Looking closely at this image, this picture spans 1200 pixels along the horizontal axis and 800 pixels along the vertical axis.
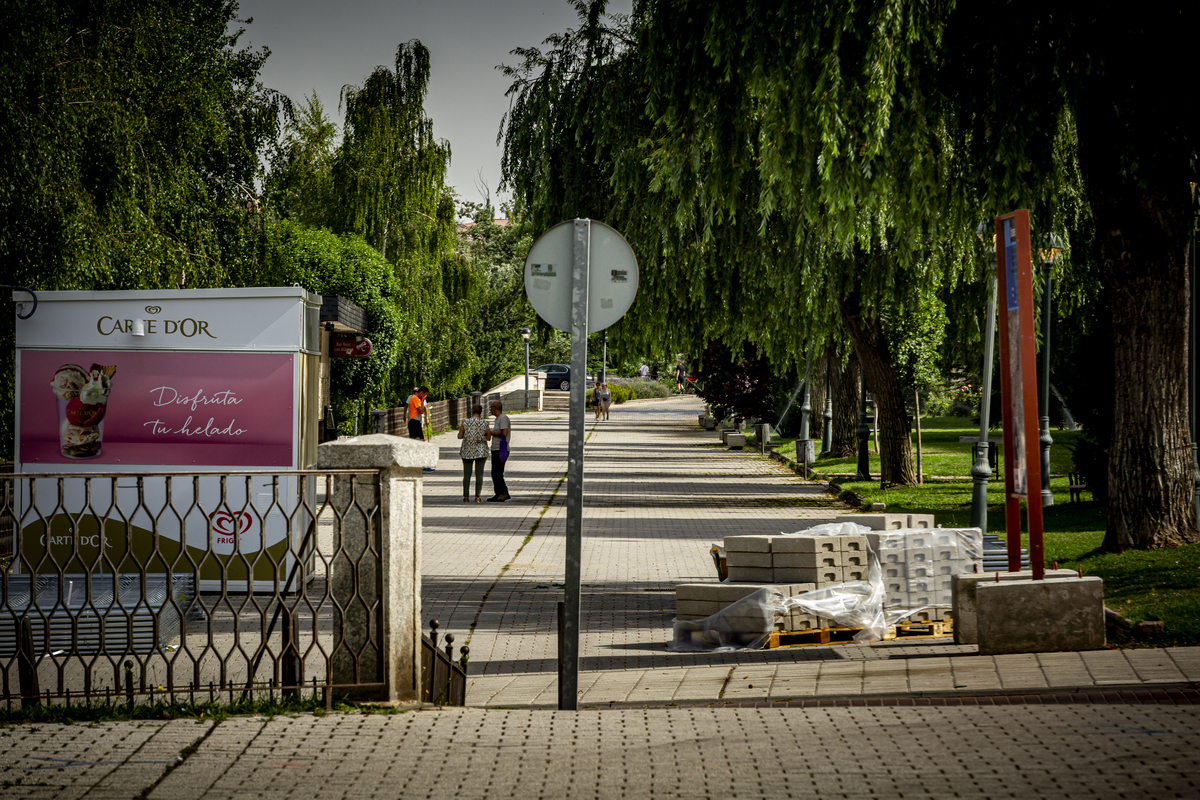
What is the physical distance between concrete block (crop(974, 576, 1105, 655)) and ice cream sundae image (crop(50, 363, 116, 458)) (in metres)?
7.68

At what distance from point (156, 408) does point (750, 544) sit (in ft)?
18.2

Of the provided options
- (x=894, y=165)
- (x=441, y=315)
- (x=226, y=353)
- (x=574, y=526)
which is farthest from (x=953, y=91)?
(x=441, y=315)

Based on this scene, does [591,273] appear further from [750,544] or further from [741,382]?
[741,382]

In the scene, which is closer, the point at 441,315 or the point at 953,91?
the point at 953,91

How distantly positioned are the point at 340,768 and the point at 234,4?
14.3 meters

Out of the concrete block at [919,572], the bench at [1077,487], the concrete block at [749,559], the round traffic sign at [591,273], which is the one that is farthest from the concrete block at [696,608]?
the bench at [1077,487]

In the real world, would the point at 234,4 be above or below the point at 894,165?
above

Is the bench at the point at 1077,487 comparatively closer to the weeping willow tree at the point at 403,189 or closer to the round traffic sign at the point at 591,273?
the round traffic sign at the point at 591,273

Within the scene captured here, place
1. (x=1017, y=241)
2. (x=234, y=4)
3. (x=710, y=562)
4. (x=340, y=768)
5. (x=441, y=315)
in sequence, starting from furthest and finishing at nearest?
(x=441, y=315)
(x=234, y=4)
(x=710, y=562)
(x=1017, y=241)
(x=340, y=768)

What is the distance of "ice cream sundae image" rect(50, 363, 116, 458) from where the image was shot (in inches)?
395

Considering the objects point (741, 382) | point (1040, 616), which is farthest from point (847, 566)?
point (741, 382)

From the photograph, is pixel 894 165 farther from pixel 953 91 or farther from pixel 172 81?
pixel 172 81

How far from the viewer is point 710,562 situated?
1270 centimetres

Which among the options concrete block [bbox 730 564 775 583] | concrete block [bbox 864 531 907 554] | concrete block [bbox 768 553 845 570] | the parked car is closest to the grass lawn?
concrete block [bbox 864 531 907 554]
